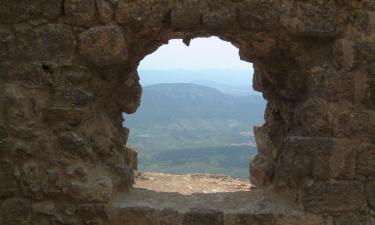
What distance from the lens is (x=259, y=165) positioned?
12.0 feet

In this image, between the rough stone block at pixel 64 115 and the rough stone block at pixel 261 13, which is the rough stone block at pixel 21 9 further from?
the rough stone block at pixel 261 13

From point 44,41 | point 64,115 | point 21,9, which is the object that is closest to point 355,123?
point 64,115

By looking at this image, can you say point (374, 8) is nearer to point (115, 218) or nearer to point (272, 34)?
point (272, 34)

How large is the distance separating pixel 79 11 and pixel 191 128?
36651 millimetres

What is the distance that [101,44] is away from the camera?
292 centimetres

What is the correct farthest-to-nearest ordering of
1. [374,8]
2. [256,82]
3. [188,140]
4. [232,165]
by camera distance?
[188,140] → [232,165] → [256,82] → [374,8]

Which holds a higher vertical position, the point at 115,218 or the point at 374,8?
the point at 374,8

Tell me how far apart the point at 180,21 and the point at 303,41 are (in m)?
0.81

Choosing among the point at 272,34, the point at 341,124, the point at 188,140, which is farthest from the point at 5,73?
the point at 188,140

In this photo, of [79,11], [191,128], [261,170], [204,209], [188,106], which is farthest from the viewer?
[188,106]

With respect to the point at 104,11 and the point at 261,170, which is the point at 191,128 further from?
the point at 104,11

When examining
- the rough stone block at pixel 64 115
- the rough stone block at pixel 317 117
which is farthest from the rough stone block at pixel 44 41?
the rough stone block at pixel 317 117

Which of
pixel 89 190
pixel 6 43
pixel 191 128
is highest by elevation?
pixel 6 43

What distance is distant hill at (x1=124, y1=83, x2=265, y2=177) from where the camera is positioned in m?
27.0
